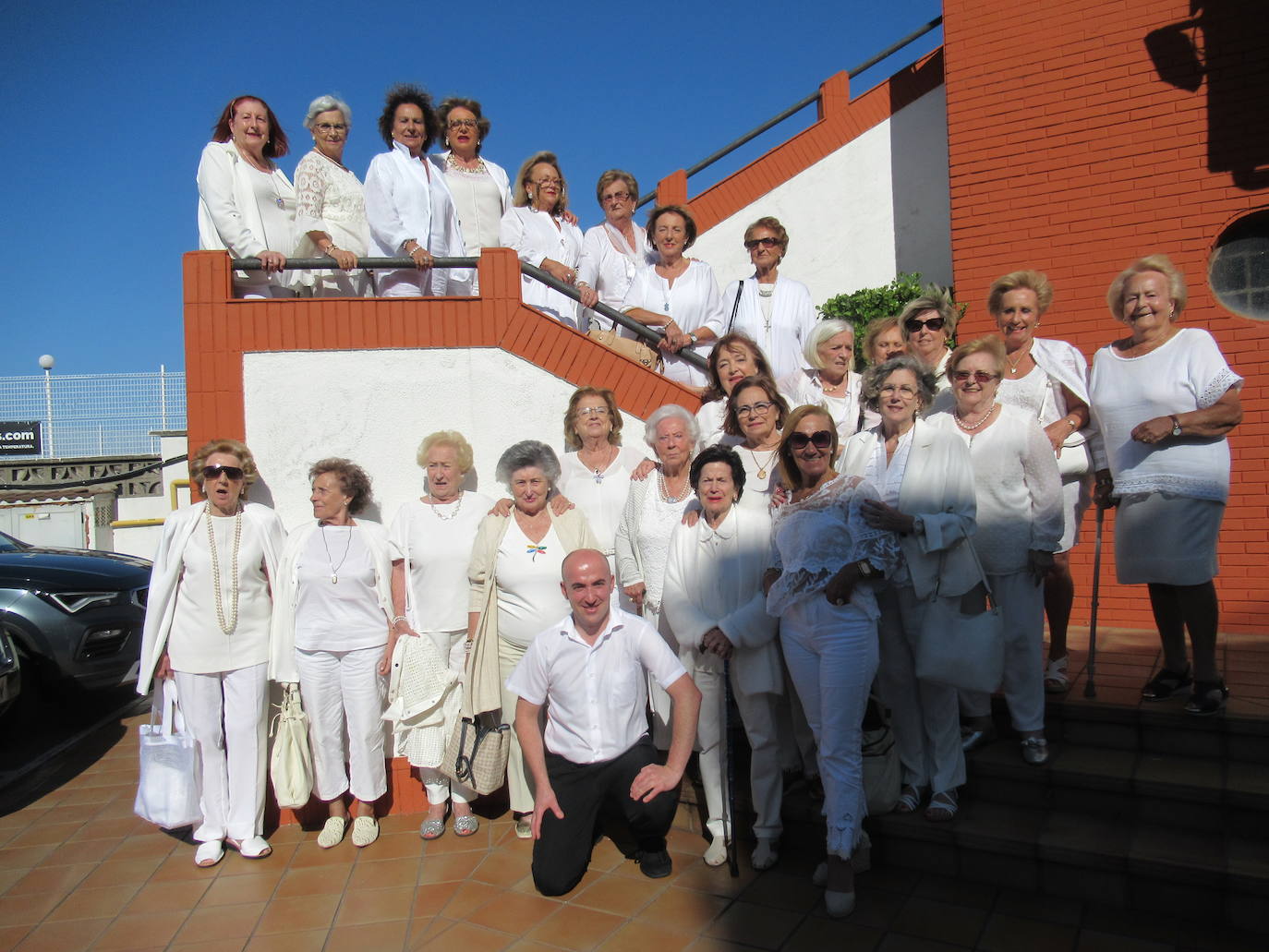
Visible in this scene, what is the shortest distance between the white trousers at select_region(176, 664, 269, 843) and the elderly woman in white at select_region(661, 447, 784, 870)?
229cm

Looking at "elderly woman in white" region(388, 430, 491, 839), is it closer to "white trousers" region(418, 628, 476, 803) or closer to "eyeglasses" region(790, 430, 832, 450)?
"white trousers" region(418, 628, 476, 803)

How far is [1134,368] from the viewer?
3.95 metres

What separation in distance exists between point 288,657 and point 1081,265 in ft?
19.3

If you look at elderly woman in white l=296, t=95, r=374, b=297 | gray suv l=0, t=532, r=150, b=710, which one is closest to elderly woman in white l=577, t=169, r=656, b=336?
elderly woman in white l=296, t=95, r=374, b=297

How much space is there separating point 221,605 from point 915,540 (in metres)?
3.43

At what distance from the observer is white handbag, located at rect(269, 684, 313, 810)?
15.0ft

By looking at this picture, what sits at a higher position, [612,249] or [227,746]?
[612,249]

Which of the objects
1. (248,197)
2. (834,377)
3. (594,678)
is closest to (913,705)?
(594,678)

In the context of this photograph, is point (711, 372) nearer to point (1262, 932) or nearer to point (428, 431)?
point (428, 431)

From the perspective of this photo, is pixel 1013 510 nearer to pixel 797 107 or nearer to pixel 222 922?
pixel 222 922

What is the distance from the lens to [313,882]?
4.19m

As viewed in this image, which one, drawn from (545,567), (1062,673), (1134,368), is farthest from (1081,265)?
(545,567)

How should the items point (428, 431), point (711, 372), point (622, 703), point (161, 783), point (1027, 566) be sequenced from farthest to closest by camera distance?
point (428, 431), point (711, 372), point (161, 783), point (622, 703), point (1027, 566)

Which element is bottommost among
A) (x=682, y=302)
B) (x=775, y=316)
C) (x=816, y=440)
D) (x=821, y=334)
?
(x=816, y=440)
